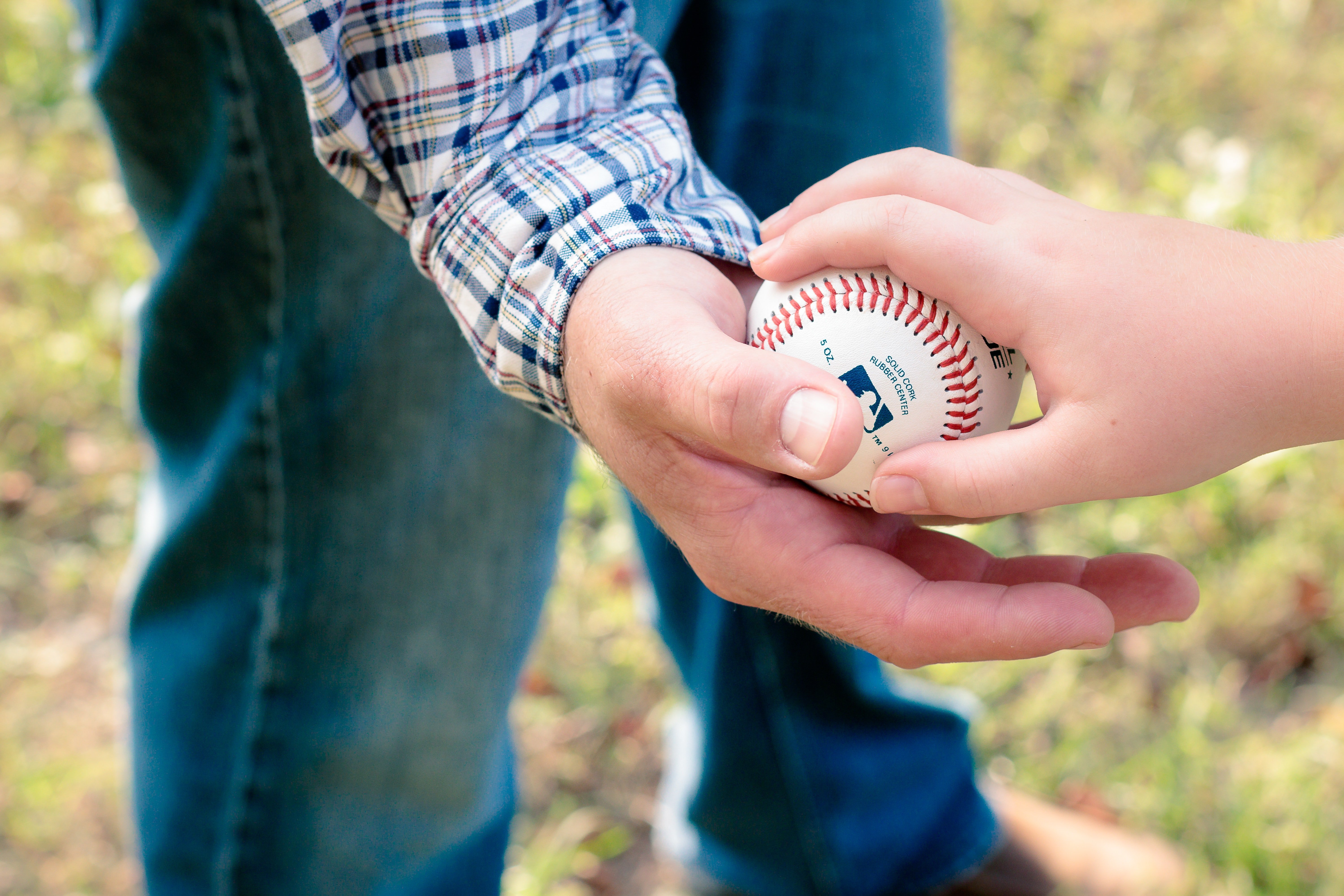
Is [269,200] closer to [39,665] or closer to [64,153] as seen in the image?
[39,665]

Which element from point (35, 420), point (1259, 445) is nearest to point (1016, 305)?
point (1259, 445)

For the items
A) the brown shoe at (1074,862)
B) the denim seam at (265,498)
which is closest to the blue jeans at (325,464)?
the denim seam at (265,498)

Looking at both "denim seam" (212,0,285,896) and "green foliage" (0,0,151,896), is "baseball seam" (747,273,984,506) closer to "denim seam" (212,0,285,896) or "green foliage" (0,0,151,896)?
"denim seam" (212,0,285,896)

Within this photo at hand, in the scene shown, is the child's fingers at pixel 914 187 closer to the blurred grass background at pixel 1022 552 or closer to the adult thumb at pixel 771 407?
the adult thumb at pixel 771 407

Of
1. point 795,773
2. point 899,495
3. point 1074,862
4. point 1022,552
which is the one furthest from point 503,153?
point 1022,552

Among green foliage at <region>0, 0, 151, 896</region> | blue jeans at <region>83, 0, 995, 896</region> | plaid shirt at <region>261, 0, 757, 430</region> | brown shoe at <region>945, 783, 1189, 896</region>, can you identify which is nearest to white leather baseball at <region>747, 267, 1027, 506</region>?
plaid shirt at <region>261, 0, 757, 430</region>

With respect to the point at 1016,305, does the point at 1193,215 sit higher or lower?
lower

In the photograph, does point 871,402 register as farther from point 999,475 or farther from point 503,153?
point 503,153
